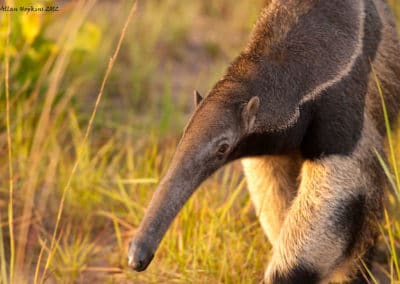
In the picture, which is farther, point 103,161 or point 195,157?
point 103,161

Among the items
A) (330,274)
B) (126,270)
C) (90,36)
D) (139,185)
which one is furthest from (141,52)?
(330,274)

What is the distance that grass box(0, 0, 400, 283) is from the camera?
4.44 metres

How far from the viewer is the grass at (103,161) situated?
4438mm

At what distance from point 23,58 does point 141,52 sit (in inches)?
96.3

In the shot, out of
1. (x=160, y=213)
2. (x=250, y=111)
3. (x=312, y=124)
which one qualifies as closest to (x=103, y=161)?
(x=312, y=124)

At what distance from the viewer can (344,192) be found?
3.94 m

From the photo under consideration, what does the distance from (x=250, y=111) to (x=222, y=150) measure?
0.68 feet

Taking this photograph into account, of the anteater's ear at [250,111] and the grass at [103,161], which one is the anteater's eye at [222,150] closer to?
the anteater's ear at [250,111]

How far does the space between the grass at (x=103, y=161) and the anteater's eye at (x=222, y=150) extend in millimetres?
569

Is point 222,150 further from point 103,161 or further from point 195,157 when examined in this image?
point 103,161

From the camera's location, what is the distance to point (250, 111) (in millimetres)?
3551

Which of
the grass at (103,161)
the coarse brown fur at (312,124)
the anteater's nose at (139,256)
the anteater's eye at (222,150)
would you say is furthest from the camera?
the grass at (103,161)

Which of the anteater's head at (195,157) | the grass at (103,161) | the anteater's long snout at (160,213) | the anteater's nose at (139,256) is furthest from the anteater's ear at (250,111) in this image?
the anteater's nose at (139,256)

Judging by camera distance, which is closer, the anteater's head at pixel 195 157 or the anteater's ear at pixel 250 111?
the anteater's head at pixel 195 157
